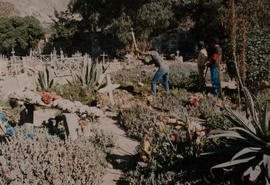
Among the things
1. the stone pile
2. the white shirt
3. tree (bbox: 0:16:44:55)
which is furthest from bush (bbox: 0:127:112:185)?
tree (bbox: 0:16:44:55)

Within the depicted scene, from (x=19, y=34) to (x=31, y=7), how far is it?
41.4 metres

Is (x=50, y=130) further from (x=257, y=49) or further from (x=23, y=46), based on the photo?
(x=23, y=46)

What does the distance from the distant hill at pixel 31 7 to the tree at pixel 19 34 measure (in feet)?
89.0

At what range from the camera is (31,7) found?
59.6 metres

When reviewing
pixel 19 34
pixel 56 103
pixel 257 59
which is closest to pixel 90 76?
pixel 56 103

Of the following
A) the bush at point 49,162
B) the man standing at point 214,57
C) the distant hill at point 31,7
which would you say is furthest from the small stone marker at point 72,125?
the distant hill at point 31,7

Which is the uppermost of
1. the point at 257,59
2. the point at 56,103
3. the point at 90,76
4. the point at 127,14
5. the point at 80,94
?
the point at 127,14

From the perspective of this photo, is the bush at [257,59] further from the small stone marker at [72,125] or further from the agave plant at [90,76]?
the small stone marker at [72,125]

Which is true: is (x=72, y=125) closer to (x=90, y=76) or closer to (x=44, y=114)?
(x=44, y=114)

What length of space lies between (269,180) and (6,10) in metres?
59.1

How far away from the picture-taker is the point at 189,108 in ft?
19.0

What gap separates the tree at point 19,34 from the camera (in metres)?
24.4

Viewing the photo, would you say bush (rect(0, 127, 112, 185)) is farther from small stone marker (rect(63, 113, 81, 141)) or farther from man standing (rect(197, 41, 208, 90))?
man standing (rect(197, 41, 208, 90))

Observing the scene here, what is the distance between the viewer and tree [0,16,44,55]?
24406 mm
